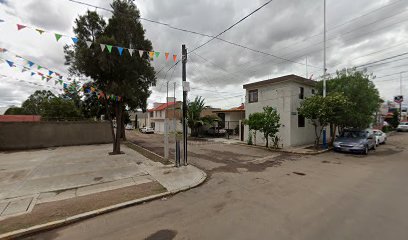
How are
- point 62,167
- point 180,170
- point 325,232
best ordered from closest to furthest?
point 325,232
point 180,170
point 62,167

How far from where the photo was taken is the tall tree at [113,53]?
31.5ft

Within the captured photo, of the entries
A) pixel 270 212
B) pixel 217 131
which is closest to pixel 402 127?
pixel 217 131

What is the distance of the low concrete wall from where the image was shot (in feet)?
47.1

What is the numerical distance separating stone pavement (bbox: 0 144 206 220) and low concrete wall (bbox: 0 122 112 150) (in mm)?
7066

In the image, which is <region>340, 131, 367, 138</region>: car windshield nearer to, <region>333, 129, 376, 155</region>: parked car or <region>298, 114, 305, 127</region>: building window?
<region>333, 129, 376, 155</region>: parked car

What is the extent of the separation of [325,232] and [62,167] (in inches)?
418

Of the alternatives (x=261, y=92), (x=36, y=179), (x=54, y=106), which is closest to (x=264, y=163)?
(x=261, y=92)

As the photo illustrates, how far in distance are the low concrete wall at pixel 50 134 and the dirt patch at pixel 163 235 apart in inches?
684

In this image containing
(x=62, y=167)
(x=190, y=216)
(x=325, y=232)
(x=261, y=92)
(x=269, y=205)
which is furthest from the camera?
(x=261, y=92)

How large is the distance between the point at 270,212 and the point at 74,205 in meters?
5.06

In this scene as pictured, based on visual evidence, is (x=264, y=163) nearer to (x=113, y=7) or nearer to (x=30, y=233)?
(x=30, y=233)

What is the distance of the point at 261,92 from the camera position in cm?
1664

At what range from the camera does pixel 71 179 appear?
6.88 metres

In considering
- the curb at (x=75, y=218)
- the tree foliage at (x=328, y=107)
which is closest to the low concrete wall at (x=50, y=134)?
the curb at (x=75, y=218)
